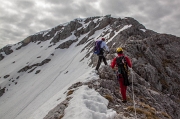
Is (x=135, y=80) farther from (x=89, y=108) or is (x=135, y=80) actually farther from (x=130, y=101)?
(x=89, y=108)

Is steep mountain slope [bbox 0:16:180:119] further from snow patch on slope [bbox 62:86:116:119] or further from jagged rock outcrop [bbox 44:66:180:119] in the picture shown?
snow patch on slope [bbox 62:86:116:119]

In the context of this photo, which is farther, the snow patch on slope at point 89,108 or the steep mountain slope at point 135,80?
the steep mountain slope at point 135,80

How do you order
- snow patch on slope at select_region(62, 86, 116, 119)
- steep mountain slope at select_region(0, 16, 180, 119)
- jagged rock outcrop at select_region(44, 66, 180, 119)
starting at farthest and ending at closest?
steep mountain slope at select_region(0, 16, 180, 119), jagged rock outcrop at select_region(44, 66, 180, 119), snow patch on slope at select_region(62, 86, 116, 119)

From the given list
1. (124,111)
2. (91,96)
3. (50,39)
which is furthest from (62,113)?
(50,39)

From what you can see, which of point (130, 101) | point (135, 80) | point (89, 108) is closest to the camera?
point (89, 108)

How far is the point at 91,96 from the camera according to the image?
11281 millimetres

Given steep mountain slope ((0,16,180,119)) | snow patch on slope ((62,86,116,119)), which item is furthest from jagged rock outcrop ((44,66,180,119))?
snow patch on slope ((62,86,116,119))

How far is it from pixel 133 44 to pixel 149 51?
283cm

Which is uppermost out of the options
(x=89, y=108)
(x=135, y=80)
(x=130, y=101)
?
(x=135, y=80)

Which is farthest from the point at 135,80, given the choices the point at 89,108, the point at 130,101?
the point at 89,108

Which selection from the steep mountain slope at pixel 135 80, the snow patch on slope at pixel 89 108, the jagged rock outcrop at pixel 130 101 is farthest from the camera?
the steep mountain slope at pixel 135 80

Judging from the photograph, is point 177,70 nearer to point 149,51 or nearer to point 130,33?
point 149,51

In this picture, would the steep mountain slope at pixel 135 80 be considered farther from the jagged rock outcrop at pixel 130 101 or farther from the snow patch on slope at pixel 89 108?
the snow patch on slope at pixel 89 108

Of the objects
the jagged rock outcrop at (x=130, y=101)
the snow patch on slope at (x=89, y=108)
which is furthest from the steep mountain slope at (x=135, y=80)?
the snow patch on slope at (x=89, y=108)
